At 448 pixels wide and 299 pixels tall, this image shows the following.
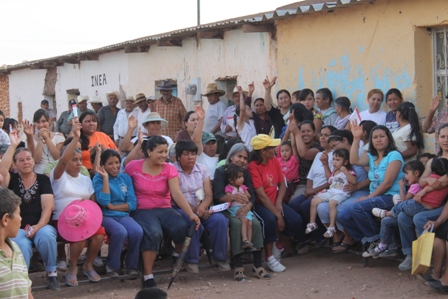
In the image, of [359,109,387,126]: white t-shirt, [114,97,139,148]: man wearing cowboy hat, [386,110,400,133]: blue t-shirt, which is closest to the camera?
[386,110,400,133]: blue t-shirt

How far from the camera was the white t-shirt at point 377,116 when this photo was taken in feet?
31.5

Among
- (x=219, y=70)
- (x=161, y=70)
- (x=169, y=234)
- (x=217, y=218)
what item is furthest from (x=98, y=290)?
(x=161, y=70)

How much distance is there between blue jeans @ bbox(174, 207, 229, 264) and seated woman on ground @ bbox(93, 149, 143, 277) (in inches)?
23.4

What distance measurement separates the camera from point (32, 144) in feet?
27.5

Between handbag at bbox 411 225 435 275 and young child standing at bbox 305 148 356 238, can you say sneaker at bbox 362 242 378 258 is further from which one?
handbag at bbox 411 225 435 275

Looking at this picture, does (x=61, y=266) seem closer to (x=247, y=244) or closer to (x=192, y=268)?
(x=192, y=268)

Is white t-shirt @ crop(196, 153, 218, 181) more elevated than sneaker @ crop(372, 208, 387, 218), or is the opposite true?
white t-shirt @ crop(196, 153, 218, 181)

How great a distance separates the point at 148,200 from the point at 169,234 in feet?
1.46

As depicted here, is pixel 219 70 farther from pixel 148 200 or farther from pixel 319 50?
pixel 148 200

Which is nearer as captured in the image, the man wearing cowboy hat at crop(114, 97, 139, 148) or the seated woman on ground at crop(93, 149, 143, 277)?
the seated woman on ground at crop(93, 149, 143, 277)

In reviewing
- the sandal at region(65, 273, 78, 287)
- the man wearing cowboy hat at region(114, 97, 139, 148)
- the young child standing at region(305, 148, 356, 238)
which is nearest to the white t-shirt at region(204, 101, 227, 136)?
the man wearing cowboy hat at region(114, 97, 139, 148)

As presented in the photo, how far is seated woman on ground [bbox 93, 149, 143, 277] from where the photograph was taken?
770cm

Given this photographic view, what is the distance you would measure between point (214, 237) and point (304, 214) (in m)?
1.30

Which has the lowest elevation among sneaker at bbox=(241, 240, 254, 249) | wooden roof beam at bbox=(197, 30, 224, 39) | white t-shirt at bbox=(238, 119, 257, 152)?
sneaker at bbox=(241, 240, 254, 249)
